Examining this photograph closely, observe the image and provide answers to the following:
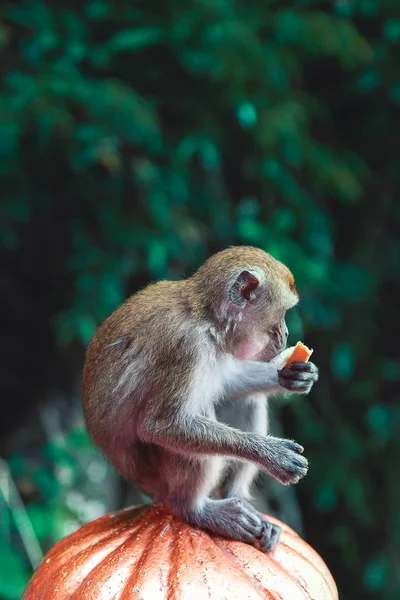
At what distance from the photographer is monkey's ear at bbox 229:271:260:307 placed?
6.82 feet

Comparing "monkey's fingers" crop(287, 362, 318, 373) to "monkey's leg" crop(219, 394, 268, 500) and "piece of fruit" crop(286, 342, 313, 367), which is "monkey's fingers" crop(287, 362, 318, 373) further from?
"monkey's leg" crop(219, 394, 268, 500)

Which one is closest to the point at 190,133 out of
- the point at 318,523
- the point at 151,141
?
the point at 151,141

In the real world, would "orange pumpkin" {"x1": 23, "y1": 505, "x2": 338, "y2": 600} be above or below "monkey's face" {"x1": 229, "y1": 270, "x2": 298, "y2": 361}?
below

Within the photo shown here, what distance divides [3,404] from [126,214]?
4.87 ft

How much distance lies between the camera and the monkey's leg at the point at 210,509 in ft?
6.51

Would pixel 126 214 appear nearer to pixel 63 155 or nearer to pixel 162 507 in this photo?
pixel 63 155

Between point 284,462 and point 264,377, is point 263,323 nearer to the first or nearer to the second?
point 264,377

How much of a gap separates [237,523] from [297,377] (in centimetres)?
44

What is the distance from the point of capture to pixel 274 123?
3.66m

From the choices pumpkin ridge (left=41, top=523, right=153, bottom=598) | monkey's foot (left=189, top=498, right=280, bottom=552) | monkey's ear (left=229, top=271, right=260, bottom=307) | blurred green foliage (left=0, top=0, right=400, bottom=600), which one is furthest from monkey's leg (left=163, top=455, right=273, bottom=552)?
blurred green foliage (left=0, top=0, right=400, bottom=600)

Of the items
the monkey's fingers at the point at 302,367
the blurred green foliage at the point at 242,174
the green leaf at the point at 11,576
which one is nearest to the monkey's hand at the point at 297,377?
the monkey's fingers at the point at 302,367

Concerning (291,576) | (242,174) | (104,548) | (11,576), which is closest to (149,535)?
(104,548)

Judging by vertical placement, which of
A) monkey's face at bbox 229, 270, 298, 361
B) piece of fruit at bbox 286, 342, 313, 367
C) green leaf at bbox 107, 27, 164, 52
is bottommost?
piece of fruit at bbox 286, 342, 313, 367

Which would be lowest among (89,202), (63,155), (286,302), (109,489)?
(109,489)
